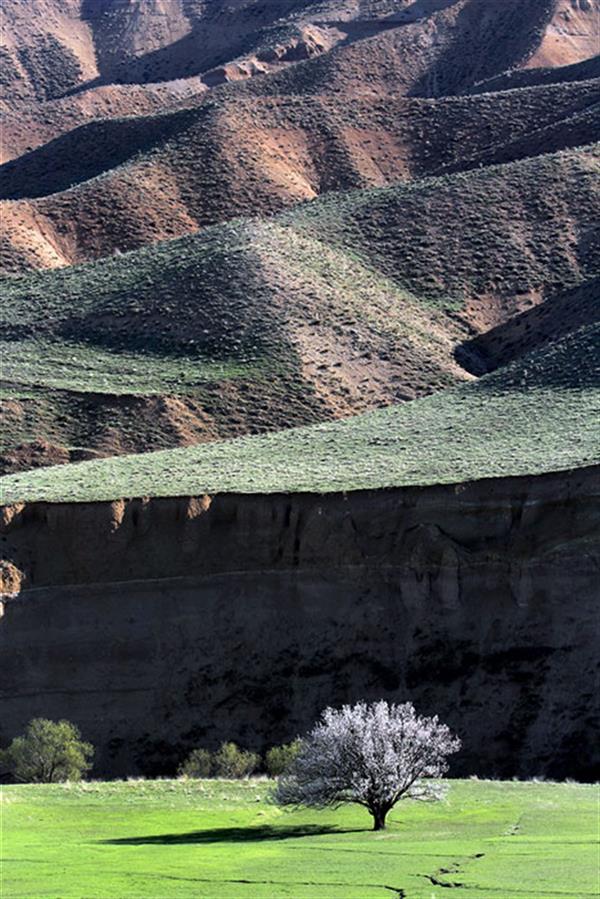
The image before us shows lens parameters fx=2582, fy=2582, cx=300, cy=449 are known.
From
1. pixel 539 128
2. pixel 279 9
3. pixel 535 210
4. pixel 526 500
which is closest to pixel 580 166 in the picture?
pixel 535 210

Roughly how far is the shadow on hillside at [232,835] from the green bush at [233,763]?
32.6 feet

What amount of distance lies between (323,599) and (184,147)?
59705 mm

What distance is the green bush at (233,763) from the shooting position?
47906mm

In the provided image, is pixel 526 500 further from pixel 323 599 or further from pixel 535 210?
pixel 535 210

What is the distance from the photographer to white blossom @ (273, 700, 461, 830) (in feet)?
123

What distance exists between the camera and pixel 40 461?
Result: 6962 cm

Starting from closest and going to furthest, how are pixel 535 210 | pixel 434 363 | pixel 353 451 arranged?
pixel 353 451 < pixel 434 363 < pixel 535 210

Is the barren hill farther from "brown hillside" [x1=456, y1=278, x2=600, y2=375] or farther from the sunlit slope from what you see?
the sunlit slope

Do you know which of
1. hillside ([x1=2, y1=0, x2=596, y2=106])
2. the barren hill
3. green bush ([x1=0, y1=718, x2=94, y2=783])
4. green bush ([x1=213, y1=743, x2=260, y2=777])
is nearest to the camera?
green bush ([x1=0, y1=718, x2=94, y2=783])

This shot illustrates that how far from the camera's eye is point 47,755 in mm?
47688

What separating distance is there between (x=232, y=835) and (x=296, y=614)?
1751 cm

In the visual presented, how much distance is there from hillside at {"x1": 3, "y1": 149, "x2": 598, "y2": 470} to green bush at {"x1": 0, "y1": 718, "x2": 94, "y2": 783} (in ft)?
69.1

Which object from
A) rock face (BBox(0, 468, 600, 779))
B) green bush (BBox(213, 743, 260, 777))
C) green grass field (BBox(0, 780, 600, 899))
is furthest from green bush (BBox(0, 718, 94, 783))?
green grass field (BBox(0, 780, 600, 899))

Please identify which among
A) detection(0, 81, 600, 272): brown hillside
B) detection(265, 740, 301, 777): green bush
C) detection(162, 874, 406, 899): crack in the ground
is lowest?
detection(162, 874, 406, 899): crack in the ground
